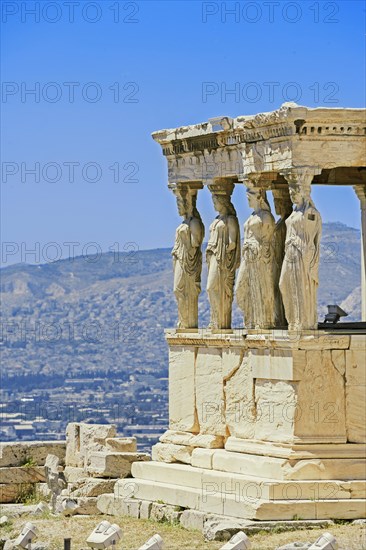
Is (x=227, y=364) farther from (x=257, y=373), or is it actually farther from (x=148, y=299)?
(x=148, y=299)

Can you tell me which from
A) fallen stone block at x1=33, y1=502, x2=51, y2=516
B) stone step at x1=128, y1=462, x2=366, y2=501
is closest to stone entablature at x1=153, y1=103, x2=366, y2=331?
stone step at x1=128, y1=462, x2=366, y2=501

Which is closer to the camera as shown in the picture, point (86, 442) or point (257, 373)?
point (257, 373)

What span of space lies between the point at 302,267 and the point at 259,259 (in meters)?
1.11

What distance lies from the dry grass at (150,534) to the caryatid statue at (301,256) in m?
2.73

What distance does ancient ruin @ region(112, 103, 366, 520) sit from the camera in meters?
27.8

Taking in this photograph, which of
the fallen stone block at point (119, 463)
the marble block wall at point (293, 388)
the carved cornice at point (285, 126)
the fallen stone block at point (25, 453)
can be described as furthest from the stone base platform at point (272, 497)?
the fallen stone block at point (25, 453)

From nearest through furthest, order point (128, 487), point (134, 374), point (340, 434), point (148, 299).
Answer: point (340, 434) → point (128, 487) → point (134, 374) → point (148, 299)

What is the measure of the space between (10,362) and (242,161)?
406 feet

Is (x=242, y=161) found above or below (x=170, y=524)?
above

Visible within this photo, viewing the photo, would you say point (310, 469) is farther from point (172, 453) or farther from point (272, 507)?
point (172, 453)

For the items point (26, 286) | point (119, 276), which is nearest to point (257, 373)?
point (119, 276)

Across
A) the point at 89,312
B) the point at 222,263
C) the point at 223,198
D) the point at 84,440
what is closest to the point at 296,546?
the point at 222,263

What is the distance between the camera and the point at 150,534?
28031 millimetres

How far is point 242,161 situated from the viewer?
29234 mm
